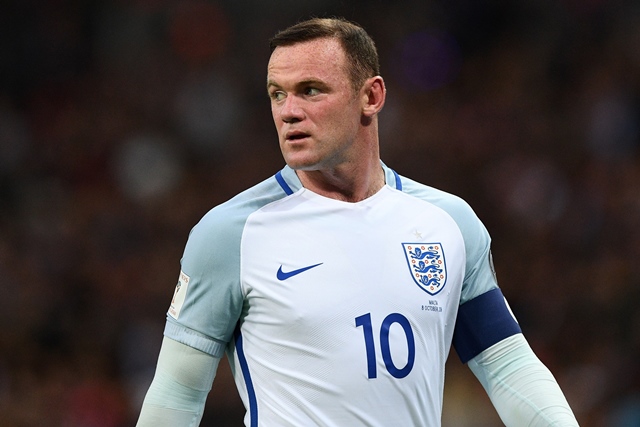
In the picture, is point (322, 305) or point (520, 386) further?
point (520, 386)

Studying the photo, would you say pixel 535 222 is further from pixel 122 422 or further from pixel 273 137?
pixel 122 422

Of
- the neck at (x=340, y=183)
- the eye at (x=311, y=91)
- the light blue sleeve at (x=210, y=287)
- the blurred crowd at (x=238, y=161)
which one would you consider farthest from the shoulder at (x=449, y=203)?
the blurred crowd at (x=238, y=161)

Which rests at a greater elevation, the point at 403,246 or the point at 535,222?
the point at 403,246

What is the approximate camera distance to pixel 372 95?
3.25 metres

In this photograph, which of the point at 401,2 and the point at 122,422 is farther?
the point at 401,2

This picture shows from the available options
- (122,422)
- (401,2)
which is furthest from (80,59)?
(122,422)

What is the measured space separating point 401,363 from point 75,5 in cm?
802

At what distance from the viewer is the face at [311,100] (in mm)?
3033

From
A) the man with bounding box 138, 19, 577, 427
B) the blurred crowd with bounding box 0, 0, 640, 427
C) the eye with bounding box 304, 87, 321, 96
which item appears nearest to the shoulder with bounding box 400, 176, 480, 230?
the man with bounding box 138, 19, 577, 427

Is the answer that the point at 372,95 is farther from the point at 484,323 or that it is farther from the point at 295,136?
the point at 484,323

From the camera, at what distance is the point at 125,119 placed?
9523 mm

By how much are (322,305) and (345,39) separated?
825mm

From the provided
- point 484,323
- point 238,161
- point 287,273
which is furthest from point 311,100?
point 238,161

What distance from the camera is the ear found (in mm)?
3223
